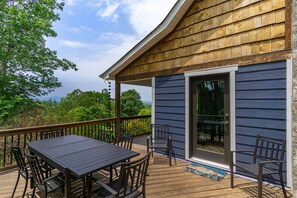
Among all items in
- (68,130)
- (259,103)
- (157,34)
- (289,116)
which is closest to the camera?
(289,116)

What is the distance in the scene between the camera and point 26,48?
9.60 meters

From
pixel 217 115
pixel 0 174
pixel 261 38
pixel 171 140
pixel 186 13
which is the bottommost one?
pixel 0 174

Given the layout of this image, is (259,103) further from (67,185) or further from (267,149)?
(67,185)

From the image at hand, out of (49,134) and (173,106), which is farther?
(173,106)

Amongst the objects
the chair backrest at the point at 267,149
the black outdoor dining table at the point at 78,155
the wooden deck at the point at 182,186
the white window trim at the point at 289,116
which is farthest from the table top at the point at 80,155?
the white window trim at the point at 289,116

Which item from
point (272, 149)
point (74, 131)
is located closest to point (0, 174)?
point (74, 131)

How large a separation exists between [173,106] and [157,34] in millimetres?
1852

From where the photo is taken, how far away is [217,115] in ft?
12.0

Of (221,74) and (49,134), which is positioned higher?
(221,74)

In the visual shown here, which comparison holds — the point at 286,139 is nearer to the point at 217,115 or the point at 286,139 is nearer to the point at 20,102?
the point at 217,115

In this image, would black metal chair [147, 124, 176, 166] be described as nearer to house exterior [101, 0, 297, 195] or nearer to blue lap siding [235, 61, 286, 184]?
house exterior [101, 0, 297, 195]

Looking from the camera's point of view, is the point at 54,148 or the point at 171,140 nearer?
the point at 54,148

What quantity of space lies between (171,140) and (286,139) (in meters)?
2.24

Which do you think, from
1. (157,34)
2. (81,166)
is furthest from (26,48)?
(81,166)
